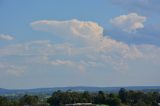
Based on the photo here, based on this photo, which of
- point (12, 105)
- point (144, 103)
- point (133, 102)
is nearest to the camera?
point (12, 105)

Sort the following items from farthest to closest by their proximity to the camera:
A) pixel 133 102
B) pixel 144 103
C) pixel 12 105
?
pixel 133 102, pixel 144 103, pixel 12 105

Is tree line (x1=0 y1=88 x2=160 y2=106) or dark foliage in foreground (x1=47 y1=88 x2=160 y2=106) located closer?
tree line (x1=0 y1=88 x2=160 y2=106)

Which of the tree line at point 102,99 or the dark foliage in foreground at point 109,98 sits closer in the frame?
the tree line at point 102,99

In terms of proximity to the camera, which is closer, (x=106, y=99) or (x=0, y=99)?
(x=0, y=99)

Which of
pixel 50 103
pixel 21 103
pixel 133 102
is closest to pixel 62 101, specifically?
pixel 50 103

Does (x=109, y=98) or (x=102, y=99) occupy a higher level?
(x=109, y=98)

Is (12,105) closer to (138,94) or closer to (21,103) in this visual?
(21,103)

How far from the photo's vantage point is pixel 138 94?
147 meters

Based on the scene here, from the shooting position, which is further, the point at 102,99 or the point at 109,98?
the point at 102,99

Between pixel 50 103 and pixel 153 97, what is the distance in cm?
3370

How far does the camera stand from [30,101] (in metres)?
144

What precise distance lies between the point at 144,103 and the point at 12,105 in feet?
131

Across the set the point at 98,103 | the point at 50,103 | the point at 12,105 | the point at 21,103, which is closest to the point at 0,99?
the point at 12,105

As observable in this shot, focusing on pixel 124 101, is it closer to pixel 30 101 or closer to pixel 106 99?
pixel 106 99
